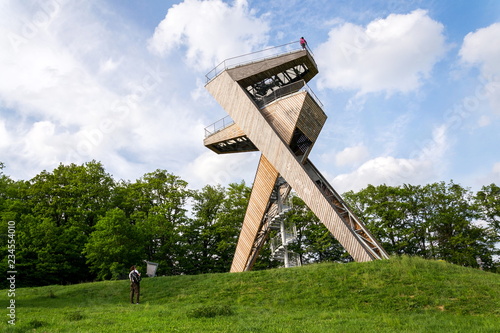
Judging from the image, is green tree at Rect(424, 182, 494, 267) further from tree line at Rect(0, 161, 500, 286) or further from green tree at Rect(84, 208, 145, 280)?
green tree at Rect(84, 208, 145, 280)

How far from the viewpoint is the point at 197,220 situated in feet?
125

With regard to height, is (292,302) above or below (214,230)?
below

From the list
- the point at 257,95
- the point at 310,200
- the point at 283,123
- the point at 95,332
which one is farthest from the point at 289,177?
the point at 95,332

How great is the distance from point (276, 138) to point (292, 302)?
390 inches

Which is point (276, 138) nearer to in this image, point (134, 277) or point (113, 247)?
point (134, 277)

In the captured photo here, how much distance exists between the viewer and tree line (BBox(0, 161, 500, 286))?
3108cm

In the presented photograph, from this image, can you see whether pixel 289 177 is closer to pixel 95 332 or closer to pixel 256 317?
pixel 256 317

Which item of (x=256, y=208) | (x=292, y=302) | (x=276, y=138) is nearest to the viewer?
(x=292, y=302)

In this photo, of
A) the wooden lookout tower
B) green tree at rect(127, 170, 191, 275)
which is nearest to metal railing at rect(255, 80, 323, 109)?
the wooden lookout tower

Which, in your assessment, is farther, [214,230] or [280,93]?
[214,230]

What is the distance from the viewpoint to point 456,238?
110ft

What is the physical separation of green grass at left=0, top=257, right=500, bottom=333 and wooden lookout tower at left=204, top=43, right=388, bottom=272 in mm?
3927

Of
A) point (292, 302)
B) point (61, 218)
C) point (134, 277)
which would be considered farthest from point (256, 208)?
point (61, 218)

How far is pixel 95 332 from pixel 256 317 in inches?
149
